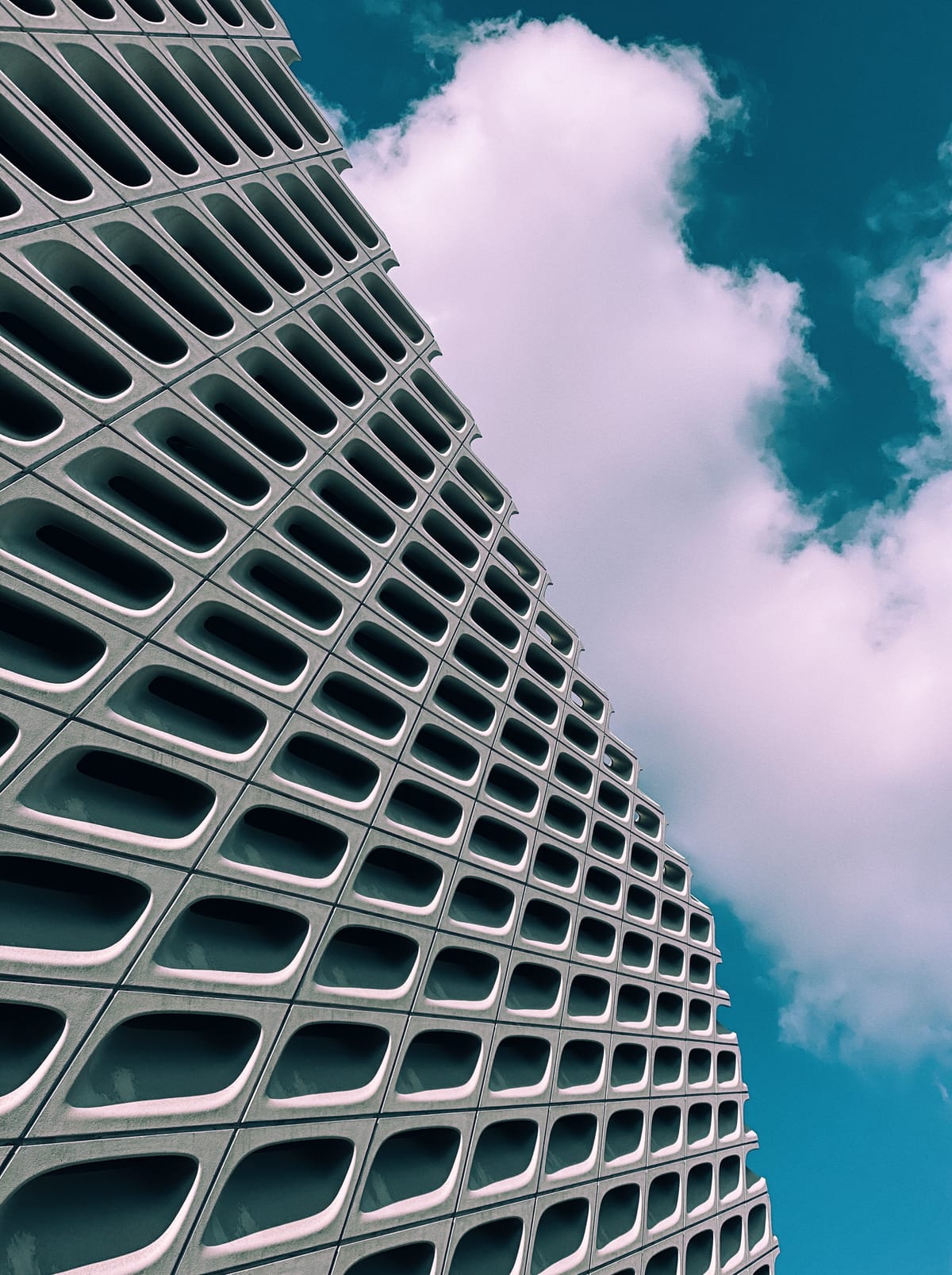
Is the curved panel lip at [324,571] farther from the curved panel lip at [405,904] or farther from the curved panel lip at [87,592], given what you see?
the curved panel lip at [405,904]

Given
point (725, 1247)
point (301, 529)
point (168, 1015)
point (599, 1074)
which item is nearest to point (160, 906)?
point (168, 1015)

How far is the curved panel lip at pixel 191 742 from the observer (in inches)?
429

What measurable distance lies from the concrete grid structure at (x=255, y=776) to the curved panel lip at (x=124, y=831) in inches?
2.4

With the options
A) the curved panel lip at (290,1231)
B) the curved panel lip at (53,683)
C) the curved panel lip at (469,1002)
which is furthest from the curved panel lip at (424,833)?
the curved panel lip at (53,683)

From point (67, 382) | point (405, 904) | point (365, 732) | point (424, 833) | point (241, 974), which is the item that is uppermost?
point (67, 382)

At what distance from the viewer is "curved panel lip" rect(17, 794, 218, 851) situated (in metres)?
9.39

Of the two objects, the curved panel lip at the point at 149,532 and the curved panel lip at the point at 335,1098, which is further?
the curved panel lip at the point at 335,1098

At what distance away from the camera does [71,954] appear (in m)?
9.46

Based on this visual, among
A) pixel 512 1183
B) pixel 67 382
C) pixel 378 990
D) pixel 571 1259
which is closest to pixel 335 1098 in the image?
pixel 378 990

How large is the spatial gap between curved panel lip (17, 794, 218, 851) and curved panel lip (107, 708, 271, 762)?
77 cm

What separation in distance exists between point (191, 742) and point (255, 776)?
1356 mm

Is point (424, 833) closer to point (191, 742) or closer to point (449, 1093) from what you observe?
point (449, 1093)

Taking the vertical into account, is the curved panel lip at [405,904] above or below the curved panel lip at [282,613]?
below

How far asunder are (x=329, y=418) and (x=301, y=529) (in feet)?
11.9
